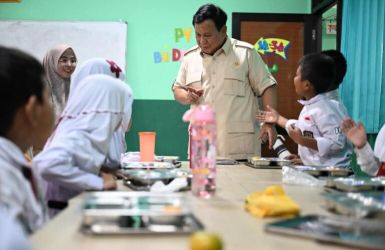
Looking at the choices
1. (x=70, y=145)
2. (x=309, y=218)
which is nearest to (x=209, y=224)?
(x=309, y=218)

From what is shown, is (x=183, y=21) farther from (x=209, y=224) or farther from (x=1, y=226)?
(x=1, y=226)

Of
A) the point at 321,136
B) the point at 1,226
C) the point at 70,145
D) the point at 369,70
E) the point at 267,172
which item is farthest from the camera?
the point at 369,70

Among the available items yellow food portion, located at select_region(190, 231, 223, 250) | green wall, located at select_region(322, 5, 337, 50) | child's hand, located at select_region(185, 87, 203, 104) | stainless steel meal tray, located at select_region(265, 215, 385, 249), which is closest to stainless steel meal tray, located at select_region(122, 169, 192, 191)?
stainless steel meal tray, located at select_region(265, 215, 385, 249)

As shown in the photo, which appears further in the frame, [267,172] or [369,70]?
[369,70]

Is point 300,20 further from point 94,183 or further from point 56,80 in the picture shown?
point 94,183

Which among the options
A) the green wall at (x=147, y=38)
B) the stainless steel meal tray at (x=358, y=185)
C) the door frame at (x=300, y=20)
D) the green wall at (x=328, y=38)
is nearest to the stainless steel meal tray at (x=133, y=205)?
the stainless steel meal tray at (x=358, y=185)

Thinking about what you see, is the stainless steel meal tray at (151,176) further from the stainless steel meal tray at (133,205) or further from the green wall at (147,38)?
the green wall at (147,38)

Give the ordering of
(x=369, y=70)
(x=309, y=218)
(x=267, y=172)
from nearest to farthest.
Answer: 1. (x=309, y=218)
2. (x=267, y=172)
3. (x=369, y=70)

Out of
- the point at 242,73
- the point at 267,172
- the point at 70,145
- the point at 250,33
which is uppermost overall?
the point at 250,33

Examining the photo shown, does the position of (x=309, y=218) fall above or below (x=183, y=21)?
below

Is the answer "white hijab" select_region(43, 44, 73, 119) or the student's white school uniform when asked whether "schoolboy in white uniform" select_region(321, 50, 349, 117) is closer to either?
"white hijab" select_region(43, 44, 73, 119)

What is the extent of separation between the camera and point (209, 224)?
1053 mm

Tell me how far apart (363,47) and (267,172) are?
2.18m

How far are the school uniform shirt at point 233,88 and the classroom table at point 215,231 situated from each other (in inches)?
57.4
